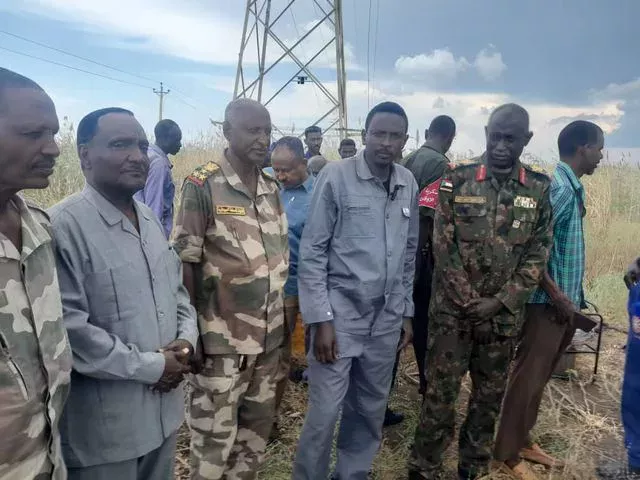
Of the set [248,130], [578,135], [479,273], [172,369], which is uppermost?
[578,135]

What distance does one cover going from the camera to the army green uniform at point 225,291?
7.70 ft

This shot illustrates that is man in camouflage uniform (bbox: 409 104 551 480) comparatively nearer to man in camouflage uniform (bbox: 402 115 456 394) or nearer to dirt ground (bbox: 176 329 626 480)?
man in camouflage uniform (bbox: 402 115 456 394)

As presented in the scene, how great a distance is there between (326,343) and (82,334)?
3.98ft

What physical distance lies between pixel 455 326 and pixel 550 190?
3.08ft

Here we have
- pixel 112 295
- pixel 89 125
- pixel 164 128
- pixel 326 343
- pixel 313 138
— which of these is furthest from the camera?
pixel 313 138

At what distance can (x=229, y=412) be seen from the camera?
2402mm

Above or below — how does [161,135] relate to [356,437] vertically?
above

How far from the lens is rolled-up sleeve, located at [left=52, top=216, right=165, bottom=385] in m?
1.67

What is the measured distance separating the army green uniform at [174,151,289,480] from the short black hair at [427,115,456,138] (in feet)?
6.97

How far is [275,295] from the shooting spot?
97.1 inches

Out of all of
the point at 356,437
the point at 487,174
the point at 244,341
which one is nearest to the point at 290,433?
the point at 356,437

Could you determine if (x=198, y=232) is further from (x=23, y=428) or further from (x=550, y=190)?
(x=550, y=190)

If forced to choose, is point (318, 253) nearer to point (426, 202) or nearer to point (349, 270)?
point (349, 270)

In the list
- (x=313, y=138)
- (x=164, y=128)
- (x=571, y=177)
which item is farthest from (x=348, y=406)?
(x=313, y=138)
